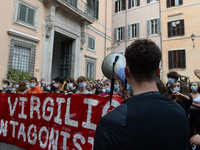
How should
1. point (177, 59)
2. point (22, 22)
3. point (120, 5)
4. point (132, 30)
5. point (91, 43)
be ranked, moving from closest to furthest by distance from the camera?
point (22, 22) < point (91, 43) < point (177, 59) < point (132, 30) < point (120, 5)

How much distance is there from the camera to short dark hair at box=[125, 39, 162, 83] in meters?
0.99

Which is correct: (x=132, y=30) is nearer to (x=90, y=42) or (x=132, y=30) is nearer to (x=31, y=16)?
(x=90, y=42)

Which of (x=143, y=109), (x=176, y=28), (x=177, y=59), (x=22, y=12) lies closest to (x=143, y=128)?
(x=143, y=109)

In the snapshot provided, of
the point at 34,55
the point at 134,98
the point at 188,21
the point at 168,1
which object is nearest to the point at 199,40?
the point at 188,21

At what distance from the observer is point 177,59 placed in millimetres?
15039

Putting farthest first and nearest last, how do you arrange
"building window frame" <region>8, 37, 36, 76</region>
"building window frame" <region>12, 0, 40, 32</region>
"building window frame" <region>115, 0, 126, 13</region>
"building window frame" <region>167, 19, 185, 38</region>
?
"building window frame" <region>115, 0, 126, 13</region> → "building window frame" <region>167, 19, 185, 38</region> → "building window frame" <region>12, 0, 40, 32</region> → "building window frame" <region>8, 37, 36, 76</region>

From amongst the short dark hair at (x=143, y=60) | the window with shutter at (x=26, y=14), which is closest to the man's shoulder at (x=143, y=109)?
the short dark hair at (x=143, y=60)

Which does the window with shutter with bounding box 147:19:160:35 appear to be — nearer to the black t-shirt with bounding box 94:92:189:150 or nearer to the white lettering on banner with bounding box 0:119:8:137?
the white lettering on banner with bounding box 0:119:8:137

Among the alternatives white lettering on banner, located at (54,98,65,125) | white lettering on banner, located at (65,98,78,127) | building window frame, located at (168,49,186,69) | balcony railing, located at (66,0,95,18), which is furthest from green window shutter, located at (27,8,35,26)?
building window frame, located at (168,49,186,69)

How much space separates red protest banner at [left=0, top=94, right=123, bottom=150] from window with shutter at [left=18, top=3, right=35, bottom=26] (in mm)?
5801

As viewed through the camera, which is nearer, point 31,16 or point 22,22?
point 22,22

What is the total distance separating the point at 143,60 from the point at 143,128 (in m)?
0.41

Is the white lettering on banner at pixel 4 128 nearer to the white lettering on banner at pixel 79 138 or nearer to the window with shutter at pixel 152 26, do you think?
the white lettering on banner at pixel 79 138

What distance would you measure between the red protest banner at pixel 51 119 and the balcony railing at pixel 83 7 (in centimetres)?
907
